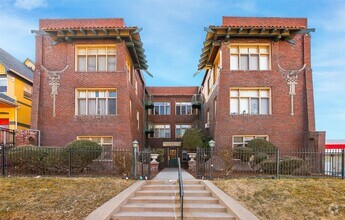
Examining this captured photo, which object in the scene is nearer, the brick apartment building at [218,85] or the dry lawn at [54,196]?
the dry lawn at [54,196]

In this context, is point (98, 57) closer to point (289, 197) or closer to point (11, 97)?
point (11, 97)

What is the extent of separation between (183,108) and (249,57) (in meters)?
15.0

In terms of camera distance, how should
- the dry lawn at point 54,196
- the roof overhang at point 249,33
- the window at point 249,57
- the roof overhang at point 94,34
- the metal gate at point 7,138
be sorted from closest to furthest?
the dry lawn at point 54,196
the metal gate at point 7,138
the roof overhang at point 94,34
the roof overhang at point 249,33
the window at point 249,57

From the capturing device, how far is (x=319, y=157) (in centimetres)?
1603

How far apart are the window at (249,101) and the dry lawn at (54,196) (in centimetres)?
918

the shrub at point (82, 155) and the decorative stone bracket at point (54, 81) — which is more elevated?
the decorative stone bracket at point (54, 81)

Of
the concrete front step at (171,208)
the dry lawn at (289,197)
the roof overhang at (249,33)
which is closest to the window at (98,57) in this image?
the roof overhang at (249,33)

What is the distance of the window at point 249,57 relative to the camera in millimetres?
18422

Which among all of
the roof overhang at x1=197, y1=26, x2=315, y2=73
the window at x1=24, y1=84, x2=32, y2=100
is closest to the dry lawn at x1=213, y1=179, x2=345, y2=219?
the roof overhang at x1=197, y1=26, x2=315, y2=73

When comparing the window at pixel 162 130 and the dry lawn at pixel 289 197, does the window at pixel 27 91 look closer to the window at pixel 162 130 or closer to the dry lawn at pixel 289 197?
the window at pixel 162 130

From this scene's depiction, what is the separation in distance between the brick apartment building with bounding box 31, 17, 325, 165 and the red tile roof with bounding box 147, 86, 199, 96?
14023mm

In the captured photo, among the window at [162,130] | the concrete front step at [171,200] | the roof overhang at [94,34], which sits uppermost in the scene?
the roof overhang at [94,34]

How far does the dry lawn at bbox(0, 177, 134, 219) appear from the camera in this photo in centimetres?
796

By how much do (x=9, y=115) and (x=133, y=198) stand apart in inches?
628
